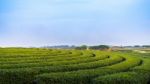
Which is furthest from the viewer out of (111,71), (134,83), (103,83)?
(111,71)

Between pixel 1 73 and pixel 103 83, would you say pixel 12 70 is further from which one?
pixel 103 83

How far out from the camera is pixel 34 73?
23531 millimetres

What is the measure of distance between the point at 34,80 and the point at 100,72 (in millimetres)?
4332

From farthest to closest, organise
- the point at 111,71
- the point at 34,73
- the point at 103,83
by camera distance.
→ the point at 111,71
the point at 34,73
the point at 103,83

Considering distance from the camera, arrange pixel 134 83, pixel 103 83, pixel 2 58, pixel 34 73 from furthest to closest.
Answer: pixel 2 58, pixel 34 73, pixel 134 83, pixel 103 83

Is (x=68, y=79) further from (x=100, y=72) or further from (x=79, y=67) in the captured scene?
(x=79, y=67)

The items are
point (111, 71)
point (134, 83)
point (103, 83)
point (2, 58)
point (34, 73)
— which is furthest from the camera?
point (2, 58)

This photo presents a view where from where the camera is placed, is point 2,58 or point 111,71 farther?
point 2,58

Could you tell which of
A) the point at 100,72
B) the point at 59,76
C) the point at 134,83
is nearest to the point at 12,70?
the point at 59,76

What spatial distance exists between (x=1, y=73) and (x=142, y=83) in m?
9.03

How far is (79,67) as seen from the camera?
26953 millimetres

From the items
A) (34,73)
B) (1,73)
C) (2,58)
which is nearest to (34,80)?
(34,73)

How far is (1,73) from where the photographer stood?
75.2 ft

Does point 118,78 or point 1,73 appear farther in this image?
point 1,73
